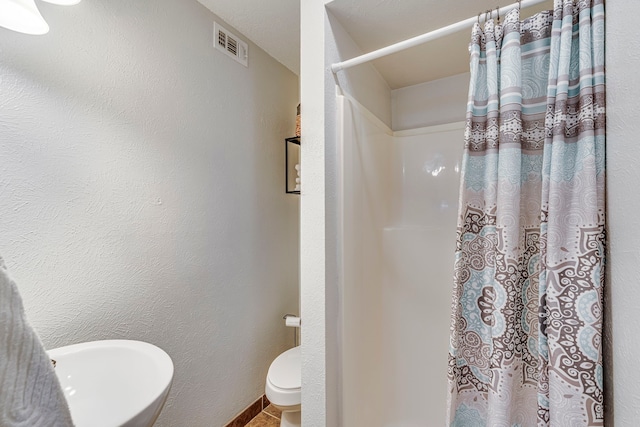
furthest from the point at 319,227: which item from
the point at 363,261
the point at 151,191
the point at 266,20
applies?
the point at 266,20

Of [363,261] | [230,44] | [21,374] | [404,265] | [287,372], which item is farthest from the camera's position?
[404,265]

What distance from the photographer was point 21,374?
0.38m

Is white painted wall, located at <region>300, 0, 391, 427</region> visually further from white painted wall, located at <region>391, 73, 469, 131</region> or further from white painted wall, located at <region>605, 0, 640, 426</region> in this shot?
white painted wall, located at <region>391, 73, 469, 131</region>

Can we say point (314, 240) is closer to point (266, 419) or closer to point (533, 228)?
point (533, 228)

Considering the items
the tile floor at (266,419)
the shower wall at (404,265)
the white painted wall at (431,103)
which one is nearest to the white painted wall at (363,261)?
the shower wall at (404,265)

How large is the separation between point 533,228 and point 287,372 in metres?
1.44

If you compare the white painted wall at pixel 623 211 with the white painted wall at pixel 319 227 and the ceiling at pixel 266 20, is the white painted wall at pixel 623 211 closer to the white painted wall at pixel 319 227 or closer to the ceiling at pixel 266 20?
the white painted wall at pixel 319 227

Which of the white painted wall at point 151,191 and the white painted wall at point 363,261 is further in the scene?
the white painted wall at point 363,261

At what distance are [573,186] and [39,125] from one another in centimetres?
177

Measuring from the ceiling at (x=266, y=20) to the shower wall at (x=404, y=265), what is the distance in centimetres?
78

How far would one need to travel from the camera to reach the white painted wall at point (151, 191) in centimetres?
101

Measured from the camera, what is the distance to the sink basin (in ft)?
2.74

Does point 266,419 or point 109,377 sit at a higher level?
point 109,377

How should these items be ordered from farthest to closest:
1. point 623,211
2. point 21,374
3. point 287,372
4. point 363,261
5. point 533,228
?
point 287,372 < point 363,261 < point 533,228 < point 623,211 < point 21,374
